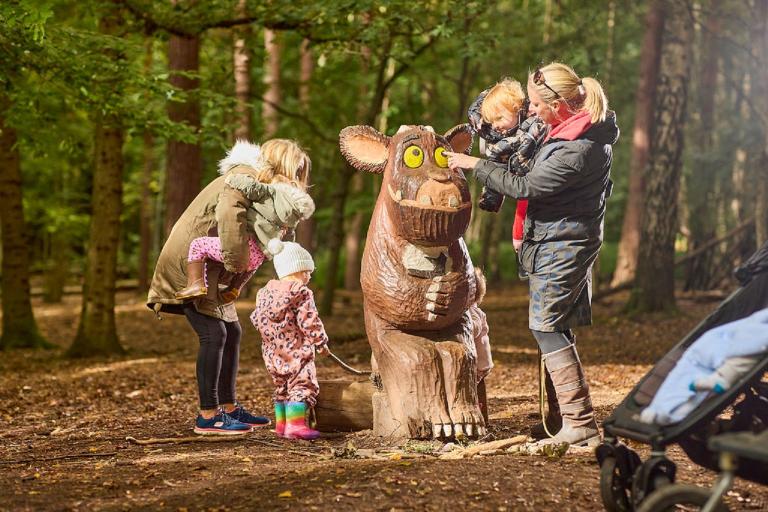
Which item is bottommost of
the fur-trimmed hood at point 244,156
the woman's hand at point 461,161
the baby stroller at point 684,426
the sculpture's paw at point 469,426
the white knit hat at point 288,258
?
the sculpture's paw at point 469,426

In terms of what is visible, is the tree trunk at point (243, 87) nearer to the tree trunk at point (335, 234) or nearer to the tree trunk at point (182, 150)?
the tree trunk at point (182, 150)

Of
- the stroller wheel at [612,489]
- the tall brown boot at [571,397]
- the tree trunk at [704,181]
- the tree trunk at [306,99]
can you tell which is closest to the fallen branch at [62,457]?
the tall brown boot at [571,397]

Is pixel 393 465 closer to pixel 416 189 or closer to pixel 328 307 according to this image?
pixel 416 189

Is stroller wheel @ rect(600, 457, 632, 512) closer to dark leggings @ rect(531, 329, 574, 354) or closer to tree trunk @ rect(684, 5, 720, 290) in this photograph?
dark leggings @ rect(531, 329, 574, 354)

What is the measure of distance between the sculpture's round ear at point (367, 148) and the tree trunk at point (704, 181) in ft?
40.4

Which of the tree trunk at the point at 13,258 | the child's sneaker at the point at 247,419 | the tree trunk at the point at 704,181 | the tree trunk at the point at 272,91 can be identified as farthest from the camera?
the tree trunk at the point at 704,181

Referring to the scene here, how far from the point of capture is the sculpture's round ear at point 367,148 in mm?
5672

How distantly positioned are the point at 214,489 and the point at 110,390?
15.8 ft

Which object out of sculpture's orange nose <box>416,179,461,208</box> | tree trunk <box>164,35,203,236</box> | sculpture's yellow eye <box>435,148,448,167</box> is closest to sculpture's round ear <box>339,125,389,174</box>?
sculpture's yellow eye <box>435,148,448,167</box>

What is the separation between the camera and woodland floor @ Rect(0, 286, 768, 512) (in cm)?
409

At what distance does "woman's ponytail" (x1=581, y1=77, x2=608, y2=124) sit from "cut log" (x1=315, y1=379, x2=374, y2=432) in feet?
7.01

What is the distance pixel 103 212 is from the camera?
1109 centimetres

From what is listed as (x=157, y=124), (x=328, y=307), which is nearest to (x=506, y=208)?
(x=328, y=307)

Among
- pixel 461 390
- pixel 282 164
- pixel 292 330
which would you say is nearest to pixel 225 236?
pixel 282 164
